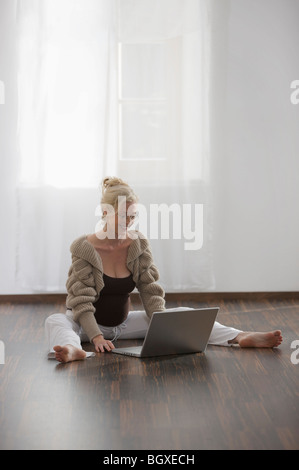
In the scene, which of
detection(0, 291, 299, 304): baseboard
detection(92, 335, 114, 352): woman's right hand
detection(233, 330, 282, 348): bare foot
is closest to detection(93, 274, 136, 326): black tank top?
detection(92, 335, 114, 352): woman's right hand

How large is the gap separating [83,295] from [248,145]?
77.4 inches

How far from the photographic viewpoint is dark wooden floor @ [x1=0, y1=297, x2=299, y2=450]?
2.39m

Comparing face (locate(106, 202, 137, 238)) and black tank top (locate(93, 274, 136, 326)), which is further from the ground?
face (locate(106, 202, 137, 238))

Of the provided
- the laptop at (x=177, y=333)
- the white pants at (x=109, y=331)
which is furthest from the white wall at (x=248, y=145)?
the laptop at (x=177, y=333)

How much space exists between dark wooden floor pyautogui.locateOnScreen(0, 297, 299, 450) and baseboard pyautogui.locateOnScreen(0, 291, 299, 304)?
1073 mm

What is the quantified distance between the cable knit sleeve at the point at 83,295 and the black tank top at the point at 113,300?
57 millimetres

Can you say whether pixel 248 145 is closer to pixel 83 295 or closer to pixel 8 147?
pixel 8 147

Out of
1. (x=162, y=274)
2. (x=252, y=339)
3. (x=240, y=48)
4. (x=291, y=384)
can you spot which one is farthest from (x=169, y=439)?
(x=240, y=48)

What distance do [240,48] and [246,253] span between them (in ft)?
4.42

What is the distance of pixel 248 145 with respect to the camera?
4.98 m

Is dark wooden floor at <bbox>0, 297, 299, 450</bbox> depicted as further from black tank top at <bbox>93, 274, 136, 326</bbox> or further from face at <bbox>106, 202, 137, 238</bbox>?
face at <bbox>106, 202, 137, 238</bbox>

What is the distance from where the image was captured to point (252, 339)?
3.56 m

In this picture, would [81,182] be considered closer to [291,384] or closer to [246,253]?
[246,253]

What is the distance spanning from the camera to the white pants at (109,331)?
341 cm
